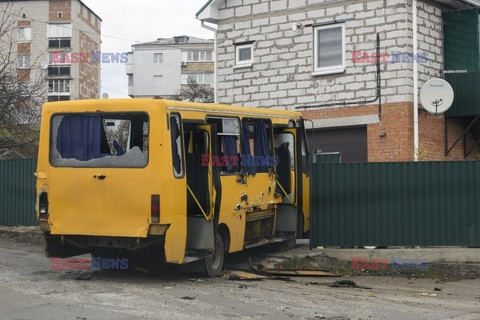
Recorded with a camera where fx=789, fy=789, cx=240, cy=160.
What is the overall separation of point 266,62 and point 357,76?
3.18 m

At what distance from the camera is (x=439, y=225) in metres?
14.9

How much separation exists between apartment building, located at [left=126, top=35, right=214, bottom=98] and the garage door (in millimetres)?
61358

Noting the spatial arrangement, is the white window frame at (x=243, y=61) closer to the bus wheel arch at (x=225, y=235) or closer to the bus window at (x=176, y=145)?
the bus wheel arch at (x=225, y=235)

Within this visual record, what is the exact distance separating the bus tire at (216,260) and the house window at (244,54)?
11126 millimetres

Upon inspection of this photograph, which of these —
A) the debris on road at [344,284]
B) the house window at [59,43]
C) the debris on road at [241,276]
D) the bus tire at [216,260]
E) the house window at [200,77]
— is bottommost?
the debris on road at [344,284]

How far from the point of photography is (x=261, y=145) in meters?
15.1

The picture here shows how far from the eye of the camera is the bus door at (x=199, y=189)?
13.0m

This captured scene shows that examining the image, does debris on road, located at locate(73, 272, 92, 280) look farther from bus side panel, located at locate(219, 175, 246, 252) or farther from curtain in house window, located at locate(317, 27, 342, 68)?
curtain in house window, located at locate(317, 27, 342, 68)

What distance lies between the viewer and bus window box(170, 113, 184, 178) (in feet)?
40.6

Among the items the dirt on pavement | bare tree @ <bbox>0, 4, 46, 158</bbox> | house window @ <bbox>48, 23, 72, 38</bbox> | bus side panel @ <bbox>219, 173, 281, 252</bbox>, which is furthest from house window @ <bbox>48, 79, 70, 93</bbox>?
bus side panel @ <bbox>219, 173, 281, 252</bbox>

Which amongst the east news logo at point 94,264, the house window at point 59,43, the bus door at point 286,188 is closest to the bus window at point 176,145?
the east news logo at point 94,264

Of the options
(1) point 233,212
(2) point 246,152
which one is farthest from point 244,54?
(1) point 233,212

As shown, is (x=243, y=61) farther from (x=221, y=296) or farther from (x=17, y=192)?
(x=221, y=296)

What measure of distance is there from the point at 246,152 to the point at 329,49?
8734 mm
